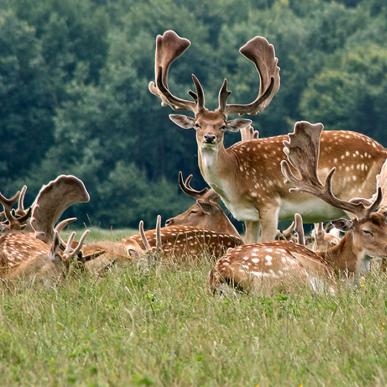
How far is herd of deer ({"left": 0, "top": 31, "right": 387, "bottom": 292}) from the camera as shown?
8.53 m

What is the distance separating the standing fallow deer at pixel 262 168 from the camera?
1145cm

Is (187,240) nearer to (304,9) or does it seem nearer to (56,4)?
(56,4)

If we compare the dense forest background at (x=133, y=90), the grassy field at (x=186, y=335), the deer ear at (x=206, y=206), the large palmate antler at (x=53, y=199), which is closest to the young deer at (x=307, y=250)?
the grassy field at (x=186, y=335)

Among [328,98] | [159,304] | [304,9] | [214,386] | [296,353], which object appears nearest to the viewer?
[214,386]

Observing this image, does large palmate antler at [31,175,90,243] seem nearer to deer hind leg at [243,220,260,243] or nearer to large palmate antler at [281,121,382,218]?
large palmate antler at [281,121,382,218]

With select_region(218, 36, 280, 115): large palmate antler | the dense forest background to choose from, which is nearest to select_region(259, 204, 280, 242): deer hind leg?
select_region(218, 36, 280, 115): large palmate antler

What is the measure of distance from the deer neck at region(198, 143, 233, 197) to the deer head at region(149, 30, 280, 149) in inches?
3.9

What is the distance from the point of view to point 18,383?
626cm

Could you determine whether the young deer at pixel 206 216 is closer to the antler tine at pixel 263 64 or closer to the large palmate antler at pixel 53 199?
the antler tine at pixel 263 64

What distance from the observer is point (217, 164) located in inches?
460

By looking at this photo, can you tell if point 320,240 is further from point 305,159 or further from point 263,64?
point 305,159

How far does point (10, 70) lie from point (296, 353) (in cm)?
4113

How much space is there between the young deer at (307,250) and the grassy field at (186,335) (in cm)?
14

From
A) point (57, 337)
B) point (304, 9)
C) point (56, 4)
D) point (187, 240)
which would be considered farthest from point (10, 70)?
point (57, 337)
